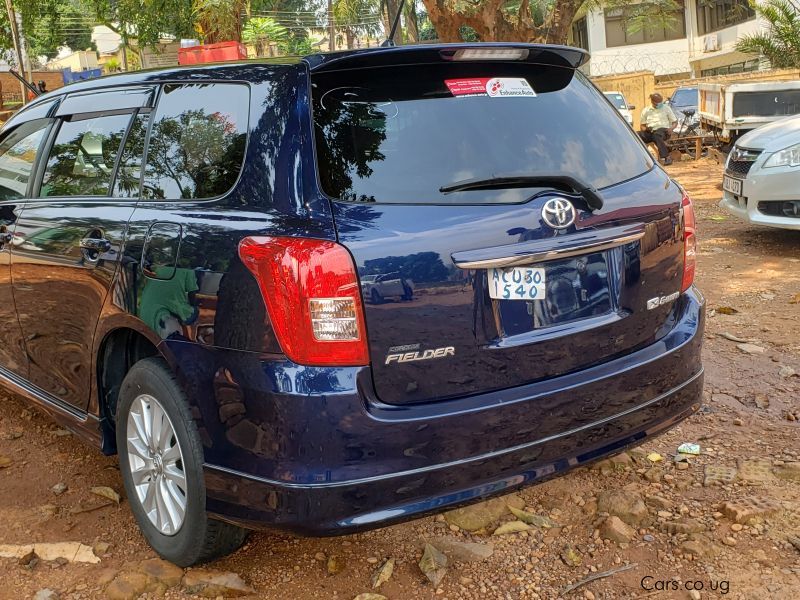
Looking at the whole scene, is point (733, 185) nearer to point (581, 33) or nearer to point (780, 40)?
point (780, 40)

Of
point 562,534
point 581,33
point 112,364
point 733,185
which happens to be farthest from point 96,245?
point 581,33

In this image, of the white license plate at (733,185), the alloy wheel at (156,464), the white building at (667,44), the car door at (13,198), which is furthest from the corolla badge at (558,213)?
the white building at (667,44)

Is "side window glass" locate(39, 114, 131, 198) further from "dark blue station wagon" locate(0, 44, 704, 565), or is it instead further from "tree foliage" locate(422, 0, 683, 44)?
"tree foliage" locate(422, 0, 683, 44)

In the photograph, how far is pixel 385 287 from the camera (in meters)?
2.27

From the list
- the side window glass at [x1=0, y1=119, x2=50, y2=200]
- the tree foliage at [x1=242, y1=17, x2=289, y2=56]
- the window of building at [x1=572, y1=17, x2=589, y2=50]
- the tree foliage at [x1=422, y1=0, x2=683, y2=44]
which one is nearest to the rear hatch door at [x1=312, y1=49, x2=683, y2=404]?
the side window glass at [x1=0, y1=119, x2=50, y2=200]

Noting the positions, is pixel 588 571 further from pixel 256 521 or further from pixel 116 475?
pixel 116 475

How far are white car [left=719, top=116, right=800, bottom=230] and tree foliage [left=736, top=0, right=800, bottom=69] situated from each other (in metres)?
15.0

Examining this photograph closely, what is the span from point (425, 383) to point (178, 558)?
1.11 metres

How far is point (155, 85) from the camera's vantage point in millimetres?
3021

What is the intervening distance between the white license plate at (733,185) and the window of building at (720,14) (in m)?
29.0

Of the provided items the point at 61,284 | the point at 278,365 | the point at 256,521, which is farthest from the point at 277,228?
the point at 61,284

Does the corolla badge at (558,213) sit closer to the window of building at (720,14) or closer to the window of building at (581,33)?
the window of building at (720,14)

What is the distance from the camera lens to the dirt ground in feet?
8.93

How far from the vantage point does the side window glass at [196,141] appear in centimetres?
259
